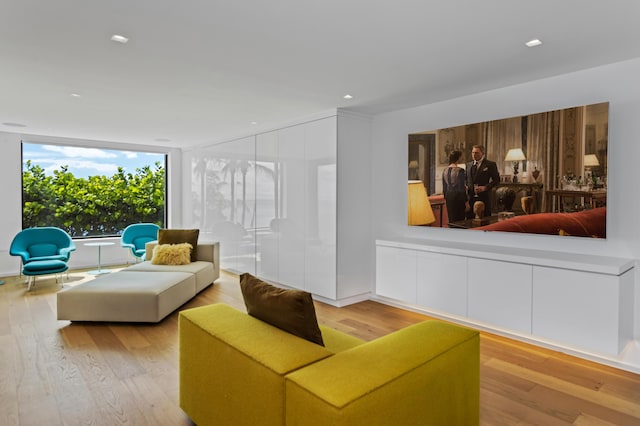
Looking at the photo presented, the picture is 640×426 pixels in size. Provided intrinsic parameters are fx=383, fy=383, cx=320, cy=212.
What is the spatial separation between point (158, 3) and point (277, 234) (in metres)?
3.72

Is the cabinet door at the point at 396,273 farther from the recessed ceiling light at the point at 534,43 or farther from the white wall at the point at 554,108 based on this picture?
the recessed ceiling light at the point at 534,43

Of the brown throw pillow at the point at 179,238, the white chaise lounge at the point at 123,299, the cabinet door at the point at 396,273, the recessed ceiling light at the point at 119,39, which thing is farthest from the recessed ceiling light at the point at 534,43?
the brown throw pillow at the point at 179,238

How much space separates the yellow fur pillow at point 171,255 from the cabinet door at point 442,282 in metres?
3.25

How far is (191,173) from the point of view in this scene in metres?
7.88

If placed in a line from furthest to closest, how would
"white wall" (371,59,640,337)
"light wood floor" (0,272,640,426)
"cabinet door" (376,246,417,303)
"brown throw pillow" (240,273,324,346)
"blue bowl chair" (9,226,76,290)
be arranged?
"blue bowl chair" (9,226,76,290) → "cabinet door" (376,246,417,303) → "white wall" (371,59,640,337) → "light wood floor" (0,272,640,426) → "brown throw pillow" (240,273,324,346)

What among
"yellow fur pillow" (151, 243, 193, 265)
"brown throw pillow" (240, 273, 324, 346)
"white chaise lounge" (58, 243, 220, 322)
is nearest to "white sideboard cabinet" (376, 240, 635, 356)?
"brown throw pillow" (240, 273, 324, 346)

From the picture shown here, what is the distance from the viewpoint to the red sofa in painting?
312 centimetres

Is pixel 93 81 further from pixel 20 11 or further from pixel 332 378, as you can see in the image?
pixel 332 378

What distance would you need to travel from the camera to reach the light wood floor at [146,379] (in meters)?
2.34

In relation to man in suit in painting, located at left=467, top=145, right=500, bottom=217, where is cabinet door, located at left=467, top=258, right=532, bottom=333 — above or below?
below

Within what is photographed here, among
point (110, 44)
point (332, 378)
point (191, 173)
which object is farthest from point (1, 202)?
point (332, 378)

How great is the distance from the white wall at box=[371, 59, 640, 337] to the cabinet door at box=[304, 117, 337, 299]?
75 cm

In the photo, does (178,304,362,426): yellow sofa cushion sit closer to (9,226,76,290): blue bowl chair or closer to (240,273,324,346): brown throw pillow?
(240,273,324,346): brown throw pillow

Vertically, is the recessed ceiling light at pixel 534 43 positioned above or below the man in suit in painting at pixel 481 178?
above
